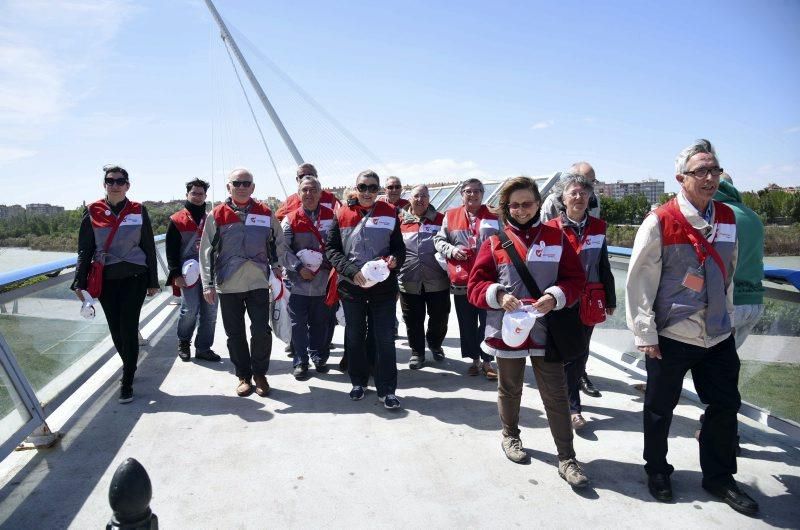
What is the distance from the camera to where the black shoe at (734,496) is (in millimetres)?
2355

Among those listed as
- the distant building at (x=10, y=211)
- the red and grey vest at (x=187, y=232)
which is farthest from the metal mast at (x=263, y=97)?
the red and grey vest at (x=187, y=232)

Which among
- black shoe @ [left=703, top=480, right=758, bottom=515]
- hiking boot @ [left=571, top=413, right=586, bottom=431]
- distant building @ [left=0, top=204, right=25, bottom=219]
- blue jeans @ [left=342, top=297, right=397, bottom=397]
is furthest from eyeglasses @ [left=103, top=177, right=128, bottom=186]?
distant building @ [left=0, top=204, right=25, bottom=219]

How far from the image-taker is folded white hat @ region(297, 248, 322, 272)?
14.2 feet

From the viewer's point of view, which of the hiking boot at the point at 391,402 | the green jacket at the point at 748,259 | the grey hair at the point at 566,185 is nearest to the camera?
the green jacket at the point at 748,259

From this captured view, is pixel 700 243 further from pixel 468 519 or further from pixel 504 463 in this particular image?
pixel 468 519

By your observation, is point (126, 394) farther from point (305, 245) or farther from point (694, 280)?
point (694, 280)

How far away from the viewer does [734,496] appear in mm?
2414

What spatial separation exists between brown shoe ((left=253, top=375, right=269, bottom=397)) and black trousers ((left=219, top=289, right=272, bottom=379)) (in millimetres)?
40

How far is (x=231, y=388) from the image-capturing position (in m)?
4.23

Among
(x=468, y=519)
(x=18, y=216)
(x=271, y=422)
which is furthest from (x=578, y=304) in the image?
(x=18, y=216)

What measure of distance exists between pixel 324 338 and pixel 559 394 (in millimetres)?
2500

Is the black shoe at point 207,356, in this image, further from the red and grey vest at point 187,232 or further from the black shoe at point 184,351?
the red and grey vest at point 187,232

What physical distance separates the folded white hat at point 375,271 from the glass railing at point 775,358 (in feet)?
7.67

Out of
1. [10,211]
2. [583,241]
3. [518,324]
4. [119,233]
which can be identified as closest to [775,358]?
[583,241]
